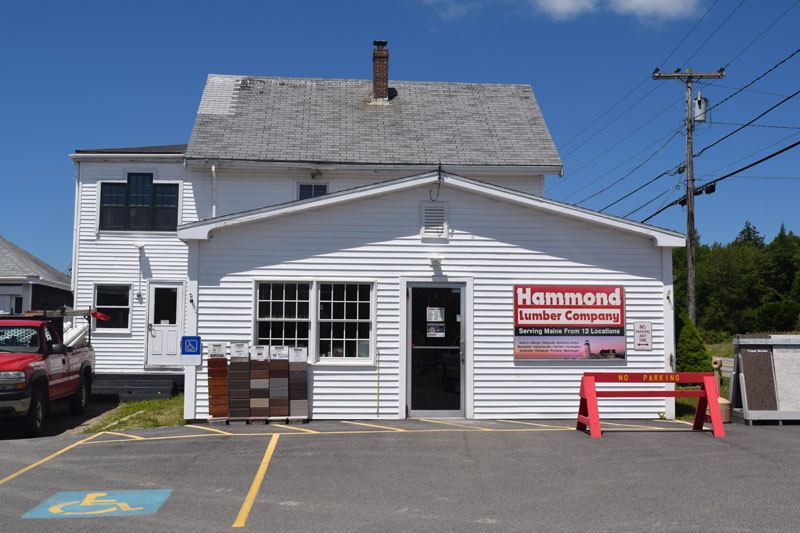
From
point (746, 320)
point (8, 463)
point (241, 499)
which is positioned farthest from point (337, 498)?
point (746, 320)

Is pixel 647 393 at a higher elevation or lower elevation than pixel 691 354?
lower

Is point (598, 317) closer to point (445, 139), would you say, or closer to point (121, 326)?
point (445, 139)

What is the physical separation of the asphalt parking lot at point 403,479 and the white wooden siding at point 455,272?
0.85 m

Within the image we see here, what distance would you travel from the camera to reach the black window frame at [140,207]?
1928 centimetres

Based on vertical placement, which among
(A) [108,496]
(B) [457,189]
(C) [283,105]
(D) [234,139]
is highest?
(C) [283,105]

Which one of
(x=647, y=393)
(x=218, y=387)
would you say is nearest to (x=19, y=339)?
(x=218, y=387)

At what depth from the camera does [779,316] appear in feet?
110

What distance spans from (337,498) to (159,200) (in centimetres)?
1375

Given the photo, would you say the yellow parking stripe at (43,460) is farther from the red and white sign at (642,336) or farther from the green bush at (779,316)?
the green bush at (779,316)

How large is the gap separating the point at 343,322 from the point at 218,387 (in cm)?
239

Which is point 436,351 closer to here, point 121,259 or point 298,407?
point 298,407

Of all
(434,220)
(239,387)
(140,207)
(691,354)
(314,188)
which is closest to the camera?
(239,387)

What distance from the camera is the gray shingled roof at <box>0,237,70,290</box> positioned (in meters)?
22.2

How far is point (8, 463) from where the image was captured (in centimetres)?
963
